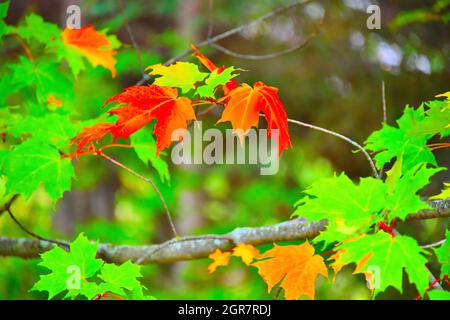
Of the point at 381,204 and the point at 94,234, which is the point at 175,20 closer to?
the point at 94,234

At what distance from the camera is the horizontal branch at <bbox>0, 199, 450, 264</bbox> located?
4.52 ft

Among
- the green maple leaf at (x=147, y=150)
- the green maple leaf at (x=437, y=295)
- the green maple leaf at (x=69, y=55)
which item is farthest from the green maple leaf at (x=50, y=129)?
the green maple leaf at (x=437, y=295)

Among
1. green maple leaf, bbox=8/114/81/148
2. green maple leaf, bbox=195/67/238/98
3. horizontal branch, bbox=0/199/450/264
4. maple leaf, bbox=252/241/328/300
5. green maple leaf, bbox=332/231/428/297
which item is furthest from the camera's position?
green maple leaf, bbox=8/114/81/148

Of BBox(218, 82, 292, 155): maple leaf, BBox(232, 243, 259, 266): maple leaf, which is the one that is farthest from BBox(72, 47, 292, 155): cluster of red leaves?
BBox(232, 243, 259, 266): maple leaf

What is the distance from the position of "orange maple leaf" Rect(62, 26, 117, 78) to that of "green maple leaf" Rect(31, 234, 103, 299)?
83 centimetres

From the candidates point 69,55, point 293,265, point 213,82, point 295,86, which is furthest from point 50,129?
point 295,86

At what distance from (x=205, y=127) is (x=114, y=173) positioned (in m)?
2.50

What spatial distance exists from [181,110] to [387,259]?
0.58 metres

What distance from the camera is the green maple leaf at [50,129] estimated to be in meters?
1.50

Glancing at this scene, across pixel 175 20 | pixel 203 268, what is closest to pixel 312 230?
pixel 203 268

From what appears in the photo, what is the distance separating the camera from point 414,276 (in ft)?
3.01

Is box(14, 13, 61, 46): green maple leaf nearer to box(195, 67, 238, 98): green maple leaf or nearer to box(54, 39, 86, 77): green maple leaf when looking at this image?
box(54, 39, 86, 77): green maple leaf

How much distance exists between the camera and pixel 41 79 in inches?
72.8

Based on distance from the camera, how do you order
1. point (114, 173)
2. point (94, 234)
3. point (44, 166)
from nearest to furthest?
point (44, 166), point (94, 234), point (114, 173)
